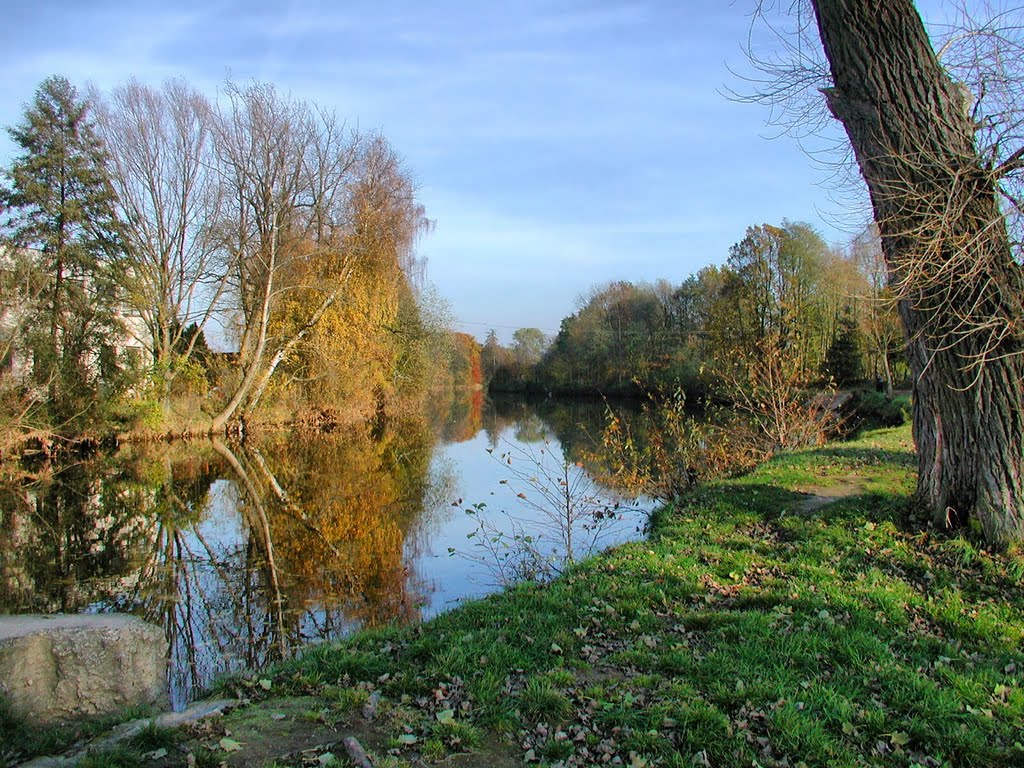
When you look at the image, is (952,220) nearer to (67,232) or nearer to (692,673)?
(692,673)

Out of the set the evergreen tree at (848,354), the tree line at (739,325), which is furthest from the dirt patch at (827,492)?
the evergreen tree at (848,354)

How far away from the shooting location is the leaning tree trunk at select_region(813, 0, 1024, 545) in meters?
6.22

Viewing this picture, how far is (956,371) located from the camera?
260 inches

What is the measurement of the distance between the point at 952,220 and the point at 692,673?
483 cm

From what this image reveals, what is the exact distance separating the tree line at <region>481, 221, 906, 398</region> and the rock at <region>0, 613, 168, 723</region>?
11.9m

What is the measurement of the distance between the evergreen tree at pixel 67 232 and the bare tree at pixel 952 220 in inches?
796

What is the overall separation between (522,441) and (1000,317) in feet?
64.0

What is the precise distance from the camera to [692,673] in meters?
4.25

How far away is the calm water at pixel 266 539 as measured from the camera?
7340mm

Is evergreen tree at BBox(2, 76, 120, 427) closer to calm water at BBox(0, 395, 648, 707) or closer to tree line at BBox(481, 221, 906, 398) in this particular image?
calm water at BBox(0, 395, 648, 707)

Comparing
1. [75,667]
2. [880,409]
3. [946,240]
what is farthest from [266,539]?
[880,409]

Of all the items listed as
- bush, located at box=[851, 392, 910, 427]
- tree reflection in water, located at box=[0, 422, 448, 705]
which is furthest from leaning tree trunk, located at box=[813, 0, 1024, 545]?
bush, located at box=[851, 392, 910, 427]

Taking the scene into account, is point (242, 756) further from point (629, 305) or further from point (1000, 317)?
point (629, 305)

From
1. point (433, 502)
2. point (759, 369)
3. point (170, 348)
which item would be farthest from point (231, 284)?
point (759, 369)
